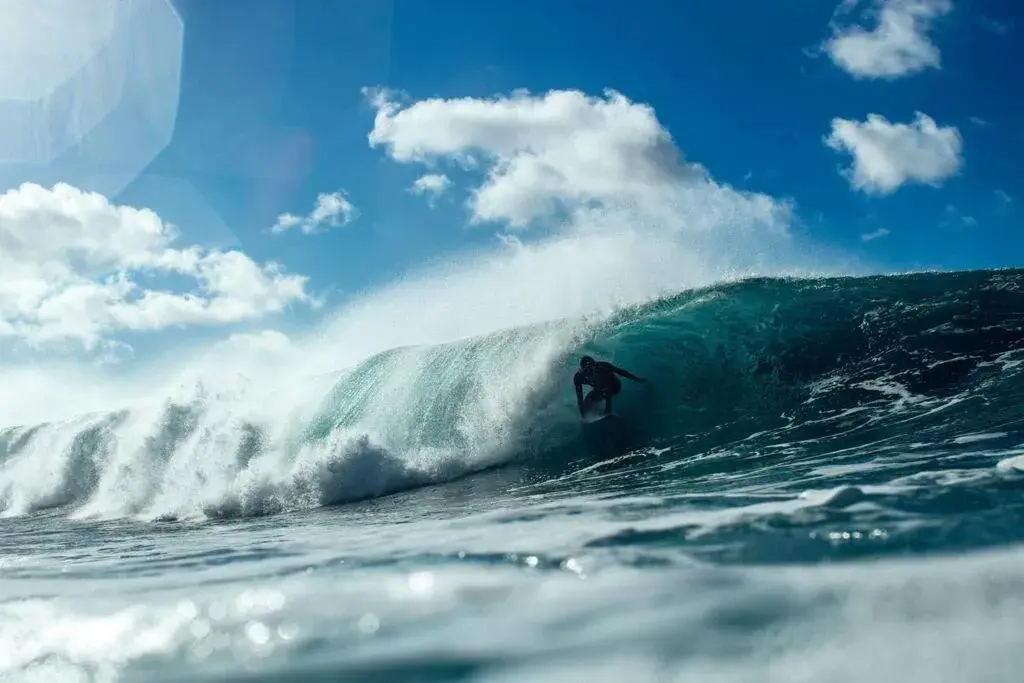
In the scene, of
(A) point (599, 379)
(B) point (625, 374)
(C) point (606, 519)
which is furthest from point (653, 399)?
(C) point (606, 519)

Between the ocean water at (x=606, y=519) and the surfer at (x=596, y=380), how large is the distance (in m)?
0.38

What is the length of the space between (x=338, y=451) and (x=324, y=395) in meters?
6.62

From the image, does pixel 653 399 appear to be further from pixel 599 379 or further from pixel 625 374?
pixel 599 379

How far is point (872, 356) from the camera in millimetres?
10273

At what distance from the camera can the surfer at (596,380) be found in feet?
35.5

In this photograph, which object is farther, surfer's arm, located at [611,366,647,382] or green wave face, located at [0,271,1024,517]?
surfer's arm, located at [611,366,647,382]

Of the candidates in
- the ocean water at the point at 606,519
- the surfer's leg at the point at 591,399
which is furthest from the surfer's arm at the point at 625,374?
the surfer's leg at the point at 591,399

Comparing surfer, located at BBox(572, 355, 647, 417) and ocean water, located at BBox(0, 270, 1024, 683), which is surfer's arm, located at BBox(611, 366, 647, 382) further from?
ocean water, located at BBox(0, 270, 1024, 683)

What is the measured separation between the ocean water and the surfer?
38 centimetres

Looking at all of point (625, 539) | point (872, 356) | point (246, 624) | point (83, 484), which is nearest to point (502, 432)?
point (872, 356)

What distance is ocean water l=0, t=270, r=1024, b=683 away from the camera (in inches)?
83.4

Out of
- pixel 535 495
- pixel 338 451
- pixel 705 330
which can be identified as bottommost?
pixel 535 495

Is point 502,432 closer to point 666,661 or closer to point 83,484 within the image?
point 666,661

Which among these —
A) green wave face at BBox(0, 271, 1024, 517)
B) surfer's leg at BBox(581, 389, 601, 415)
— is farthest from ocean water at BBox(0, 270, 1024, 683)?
surfer's leg at BBox(581, 389, 601, 415)
